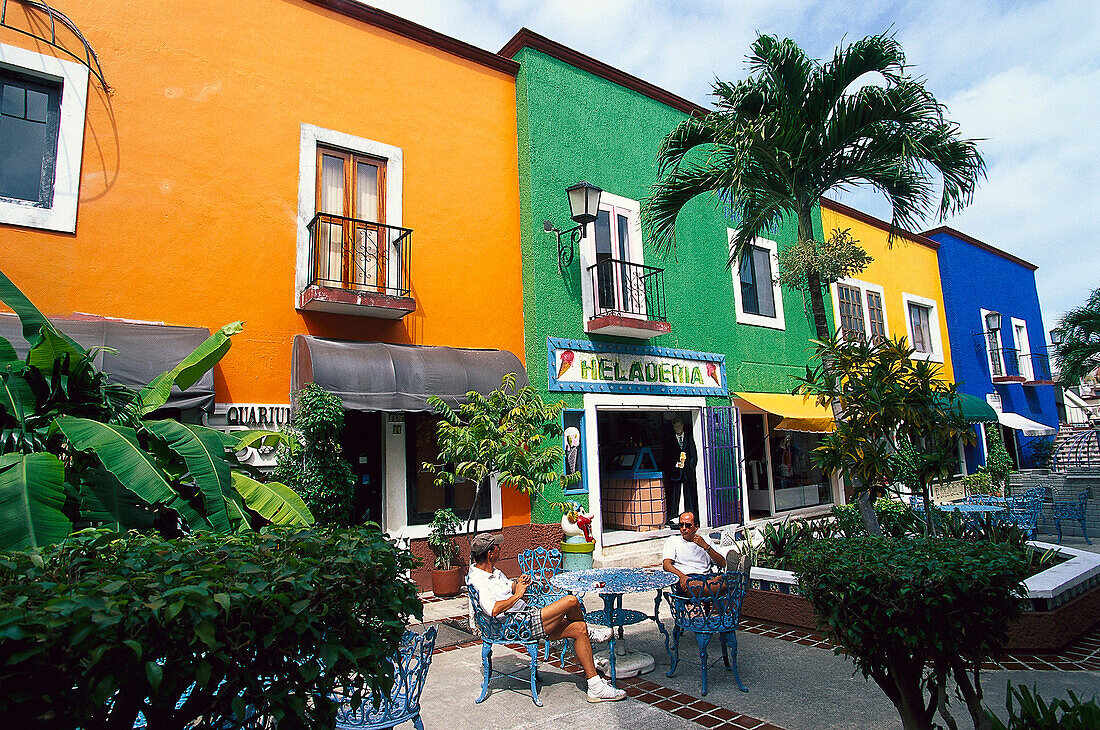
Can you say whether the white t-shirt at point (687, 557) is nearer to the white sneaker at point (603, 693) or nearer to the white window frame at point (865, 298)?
the white sneaker at point (603, 693)

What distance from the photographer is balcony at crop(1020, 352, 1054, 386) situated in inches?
894

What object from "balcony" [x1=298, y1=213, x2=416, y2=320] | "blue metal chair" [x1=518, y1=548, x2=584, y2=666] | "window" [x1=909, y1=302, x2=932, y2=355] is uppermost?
"window" [x1=909, y1=302, x2=932, y2=355]

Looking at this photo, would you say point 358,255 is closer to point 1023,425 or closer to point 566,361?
point 566,361

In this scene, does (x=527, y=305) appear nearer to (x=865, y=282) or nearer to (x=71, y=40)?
(x=71, y=40)

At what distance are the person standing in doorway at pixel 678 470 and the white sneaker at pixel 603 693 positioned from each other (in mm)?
7353

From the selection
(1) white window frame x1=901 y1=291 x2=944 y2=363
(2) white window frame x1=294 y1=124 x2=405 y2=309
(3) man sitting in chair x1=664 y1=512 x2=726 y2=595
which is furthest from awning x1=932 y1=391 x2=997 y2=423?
(2) white window frame x1=294 y1=124 x2=405 y2=309

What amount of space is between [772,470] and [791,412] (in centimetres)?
247

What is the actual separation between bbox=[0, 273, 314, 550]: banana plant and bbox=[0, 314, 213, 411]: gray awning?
1068 mm

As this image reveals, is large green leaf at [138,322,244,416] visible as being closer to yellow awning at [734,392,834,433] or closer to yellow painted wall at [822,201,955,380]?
yellow awning at [734,392,834,433]

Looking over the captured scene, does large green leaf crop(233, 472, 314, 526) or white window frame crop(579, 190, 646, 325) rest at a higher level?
white window frame crop(579, 190, 646, 325)

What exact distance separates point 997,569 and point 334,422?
6.15 meters

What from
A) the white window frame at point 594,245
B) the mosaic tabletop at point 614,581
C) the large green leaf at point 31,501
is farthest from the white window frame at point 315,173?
the mosaic tabletop at point 614,581

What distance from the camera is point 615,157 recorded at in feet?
38.8

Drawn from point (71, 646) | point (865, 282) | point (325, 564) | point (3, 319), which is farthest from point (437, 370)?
point (865, 282)
